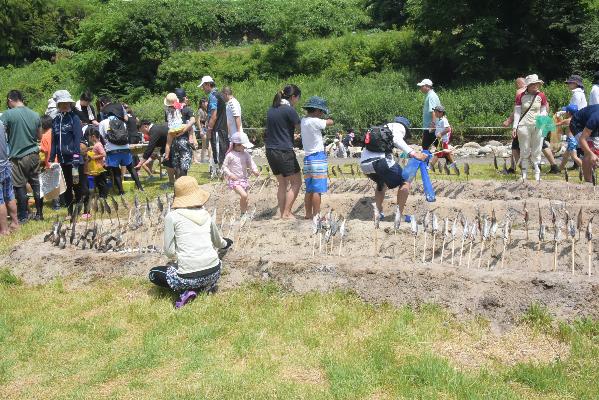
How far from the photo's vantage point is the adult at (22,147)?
35.4ft

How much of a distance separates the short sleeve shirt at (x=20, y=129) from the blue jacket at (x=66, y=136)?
0.38m

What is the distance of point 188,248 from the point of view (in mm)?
6898

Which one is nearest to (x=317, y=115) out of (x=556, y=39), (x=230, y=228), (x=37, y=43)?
(x=230, y=228)

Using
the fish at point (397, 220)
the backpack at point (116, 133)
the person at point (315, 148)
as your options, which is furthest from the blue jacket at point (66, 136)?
the fish at point (397, 220)

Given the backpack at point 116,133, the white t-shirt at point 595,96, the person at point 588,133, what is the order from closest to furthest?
the person at point 588,133
the white t-shirt at point 595,96
the backpack at point 116,133

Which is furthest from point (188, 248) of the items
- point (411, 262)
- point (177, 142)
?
point (177, 142)

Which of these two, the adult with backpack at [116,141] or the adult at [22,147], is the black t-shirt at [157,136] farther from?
the adult at [22,147]

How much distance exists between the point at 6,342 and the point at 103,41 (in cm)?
3299

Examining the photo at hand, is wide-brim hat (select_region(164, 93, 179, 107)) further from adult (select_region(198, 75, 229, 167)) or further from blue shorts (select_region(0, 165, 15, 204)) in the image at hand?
blue shorts (select_region(0, 165, 15, 204))

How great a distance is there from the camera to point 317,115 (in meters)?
9.59

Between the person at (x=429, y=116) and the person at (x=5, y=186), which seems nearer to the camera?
the person at (x=5, y=186)

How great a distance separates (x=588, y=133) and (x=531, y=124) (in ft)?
5.15

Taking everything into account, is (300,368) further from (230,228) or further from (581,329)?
(230,228)

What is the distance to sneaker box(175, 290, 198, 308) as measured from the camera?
686 centimetres
